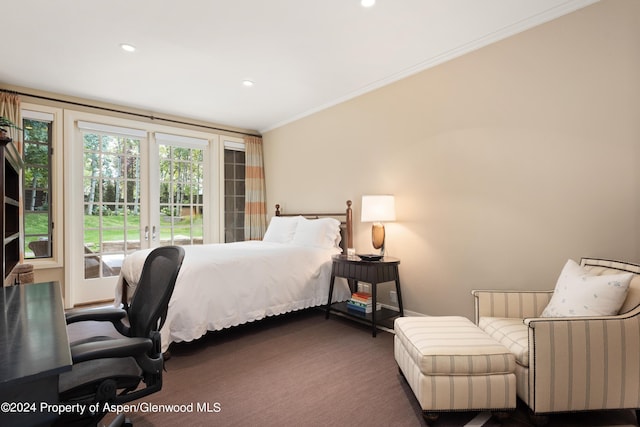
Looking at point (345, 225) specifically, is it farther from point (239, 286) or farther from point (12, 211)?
point (12, 211)

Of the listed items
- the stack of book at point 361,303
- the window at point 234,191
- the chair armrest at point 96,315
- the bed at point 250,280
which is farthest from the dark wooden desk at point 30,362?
the window at point 234,191

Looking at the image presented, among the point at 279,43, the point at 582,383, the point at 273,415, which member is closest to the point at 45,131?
the point at 279,43

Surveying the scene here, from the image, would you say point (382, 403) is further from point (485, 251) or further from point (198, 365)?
point (485, 251)

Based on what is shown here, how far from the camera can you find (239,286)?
9.65 ft

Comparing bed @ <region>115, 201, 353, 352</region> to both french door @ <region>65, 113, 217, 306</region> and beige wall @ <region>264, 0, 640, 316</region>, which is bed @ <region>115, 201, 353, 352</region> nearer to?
beige wall @ <region>264, 0, 640, 316</region>

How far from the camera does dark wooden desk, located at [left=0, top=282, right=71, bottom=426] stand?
0.77 metres

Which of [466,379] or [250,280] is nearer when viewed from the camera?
[466,379]

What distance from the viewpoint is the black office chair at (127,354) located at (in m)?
1.17

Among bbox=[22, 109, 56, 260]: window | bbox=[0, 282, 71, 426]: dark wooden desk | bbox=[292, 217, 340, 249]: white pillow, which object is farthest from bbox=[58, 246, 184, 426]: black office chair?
bbox=[22, 109, 56, 260]: window

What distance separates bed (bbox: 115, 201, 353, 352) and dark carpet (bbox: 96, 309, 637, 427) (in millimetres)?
249

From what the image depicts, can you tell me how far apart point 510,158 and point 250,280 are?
2440 millimetres

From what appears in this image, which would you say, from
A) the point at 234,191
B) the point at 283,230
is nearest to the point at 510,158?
the point at 283,230

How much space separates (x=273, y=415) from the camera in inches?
72.2

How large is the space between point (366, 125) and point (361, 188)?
0.73 metres
